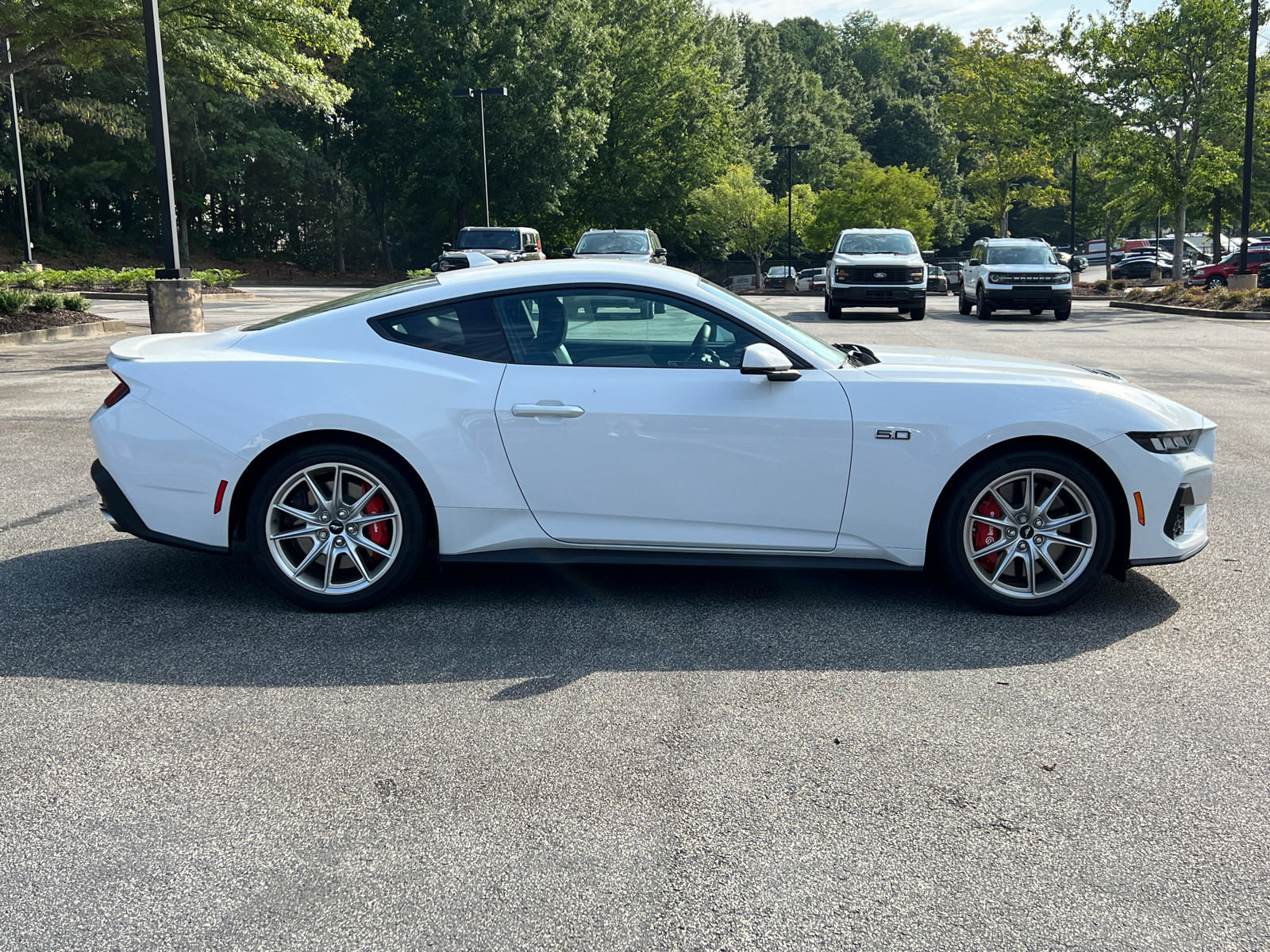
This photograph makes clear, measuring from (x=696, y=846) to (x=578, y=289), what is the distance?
2682mm

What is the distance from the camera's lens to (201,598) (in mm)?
5371

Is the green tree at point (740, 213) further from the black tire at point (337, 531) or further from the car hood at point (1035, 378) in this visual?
the black tire at point (337, 531)

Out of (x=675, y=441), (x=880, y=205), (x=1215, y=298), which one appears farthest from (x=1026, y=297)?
(x=880, y=205)

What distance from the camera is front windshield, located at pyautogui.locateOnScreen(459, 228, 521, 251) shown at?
106 ft

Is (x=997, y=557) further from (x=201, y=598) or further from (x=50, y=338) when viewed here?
(x=50, y=338)

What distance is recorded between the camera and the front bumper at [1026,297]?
25.7 m

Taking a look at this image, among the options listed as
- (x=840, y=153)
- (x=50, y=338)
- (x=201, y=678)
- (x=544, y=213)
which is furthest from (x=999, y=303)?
(x=840, y=153)

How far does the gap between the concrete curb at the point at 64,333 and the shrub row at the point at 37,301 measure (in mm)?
879

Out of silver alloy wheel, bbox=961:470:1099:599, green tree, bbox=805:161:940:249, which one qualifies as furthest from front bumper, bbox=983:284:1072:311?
green tree, bbox=805:161:940:249

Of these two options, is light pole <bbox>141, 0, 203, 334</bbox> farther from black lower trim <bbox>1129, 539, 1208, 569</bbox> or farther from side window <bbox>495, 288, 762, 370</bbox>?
black lower trim <bbox>1129, 539, 1208, 569</bbox>

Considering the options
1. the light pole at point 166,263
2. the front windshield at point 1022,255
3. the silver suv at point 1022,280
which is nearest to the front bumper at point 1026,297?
the silver suv at point 1022,280

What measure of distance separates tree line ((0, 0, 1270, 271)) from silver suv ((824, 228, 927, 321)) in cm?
1360

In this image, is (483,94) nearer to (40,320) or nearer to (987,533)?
(40,320)

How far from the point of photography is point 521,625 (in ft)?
16.4
